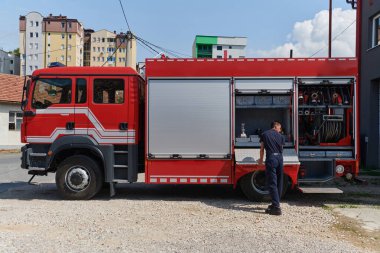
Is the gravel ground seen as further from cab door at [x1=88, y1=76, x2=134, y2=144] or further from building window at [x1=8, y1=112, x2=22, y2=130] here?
building window at [x1=8, y1=112, x2=22, y2=130]

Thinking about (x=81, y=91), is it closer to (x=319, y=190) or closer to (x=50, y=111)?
(x=50, y=111)

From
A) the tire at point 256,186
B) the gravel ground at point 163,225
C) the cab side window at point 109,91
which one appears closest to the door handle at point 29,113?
the cab side window at point 109,91

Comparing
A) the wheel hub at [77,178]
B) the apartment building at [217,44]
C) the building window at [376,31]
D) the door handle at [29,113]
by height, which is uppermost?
the apartment building at [217,44]

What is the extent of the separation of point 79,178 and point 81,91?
6.31 ft

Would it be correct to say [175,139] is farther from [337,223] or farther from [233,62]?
[337,223]

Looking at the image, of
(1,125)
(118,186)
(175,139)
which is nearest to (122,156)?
(175,139)

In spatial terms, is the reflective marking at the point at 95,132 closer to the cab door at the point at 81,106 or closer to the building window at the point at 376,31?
the cab door at the point at 81,106

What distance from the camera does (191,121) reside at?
898 centimetres

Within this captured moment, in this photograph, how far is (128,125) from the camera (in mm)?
9031

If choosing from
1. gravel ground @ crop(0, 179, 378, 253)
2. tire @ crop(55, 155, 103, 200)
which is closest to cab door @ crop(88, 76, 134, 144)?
tire @ crop(55, 155, 103, 200)

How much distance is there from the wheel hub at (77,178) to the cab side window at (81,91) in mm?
1507

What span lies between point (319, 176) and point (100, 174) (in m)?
4.82

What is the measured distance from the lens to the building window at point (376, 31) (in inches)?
658

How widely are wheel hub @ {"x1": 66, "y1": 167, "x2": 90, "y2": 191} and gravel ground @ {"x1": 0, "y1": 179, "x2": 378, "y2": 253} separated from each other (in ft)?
1.28
